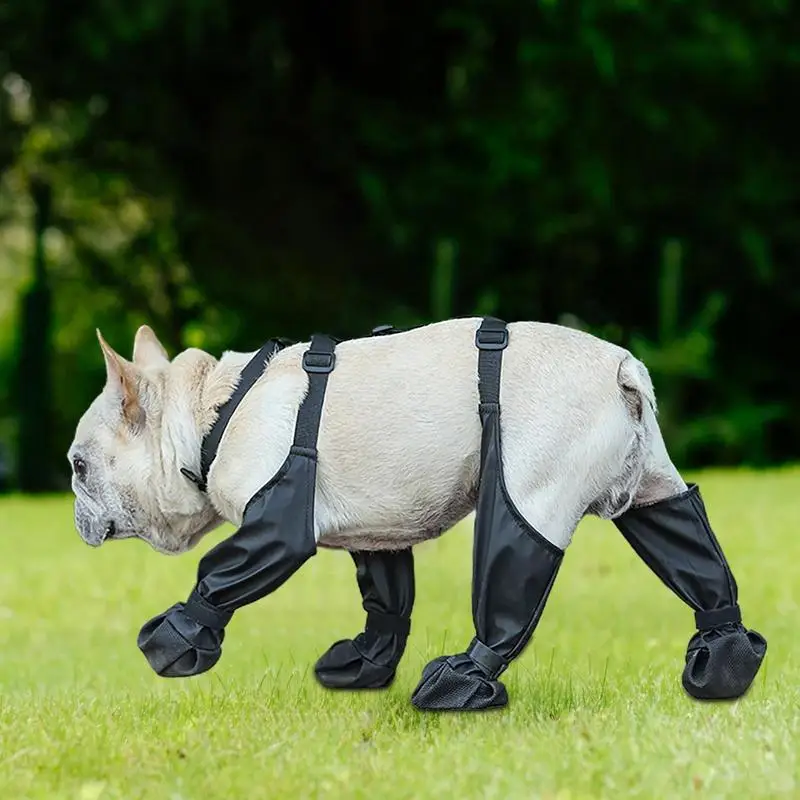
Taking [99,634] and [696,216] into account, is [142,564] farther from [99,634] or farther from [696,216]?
[696,216]

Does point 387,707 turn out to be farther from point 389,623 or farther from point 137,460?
point 137,460

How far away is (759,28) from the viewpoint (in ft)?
49.5

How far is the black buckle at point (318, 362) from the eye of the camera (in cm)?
459

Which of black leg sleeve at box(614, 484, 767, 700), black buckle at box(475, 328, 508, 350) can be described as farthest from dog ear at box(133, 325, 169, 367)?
black leg sleeve at box(614, 484, 767, 700)

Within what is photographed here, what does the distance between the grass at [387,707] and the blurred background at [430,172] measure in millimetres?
6130

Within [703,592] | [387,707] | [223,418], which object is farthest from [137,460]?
[703,592]

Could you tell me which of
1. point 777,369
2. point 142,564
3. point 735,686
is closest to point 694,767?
point 735,686

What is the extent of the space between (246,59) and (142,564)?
7.74 m

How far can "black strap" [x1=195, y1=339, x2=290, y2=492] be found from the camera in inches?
184

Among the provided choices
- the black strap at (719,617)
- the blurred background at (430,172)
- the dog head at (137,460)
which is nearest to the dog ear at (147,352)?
the dog head at (137,460)

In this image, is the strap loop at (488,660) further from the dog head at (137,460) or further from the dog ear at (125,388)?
the dog ear at (125,388)

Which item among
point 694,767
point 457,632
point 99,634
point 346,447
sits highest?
point 346,447

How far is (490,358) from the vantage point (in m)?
4.51

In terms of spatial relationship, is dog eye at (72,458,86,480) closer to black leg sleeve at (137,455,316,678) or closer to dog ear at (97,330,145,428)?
dog ear at (97,330,145,428)
